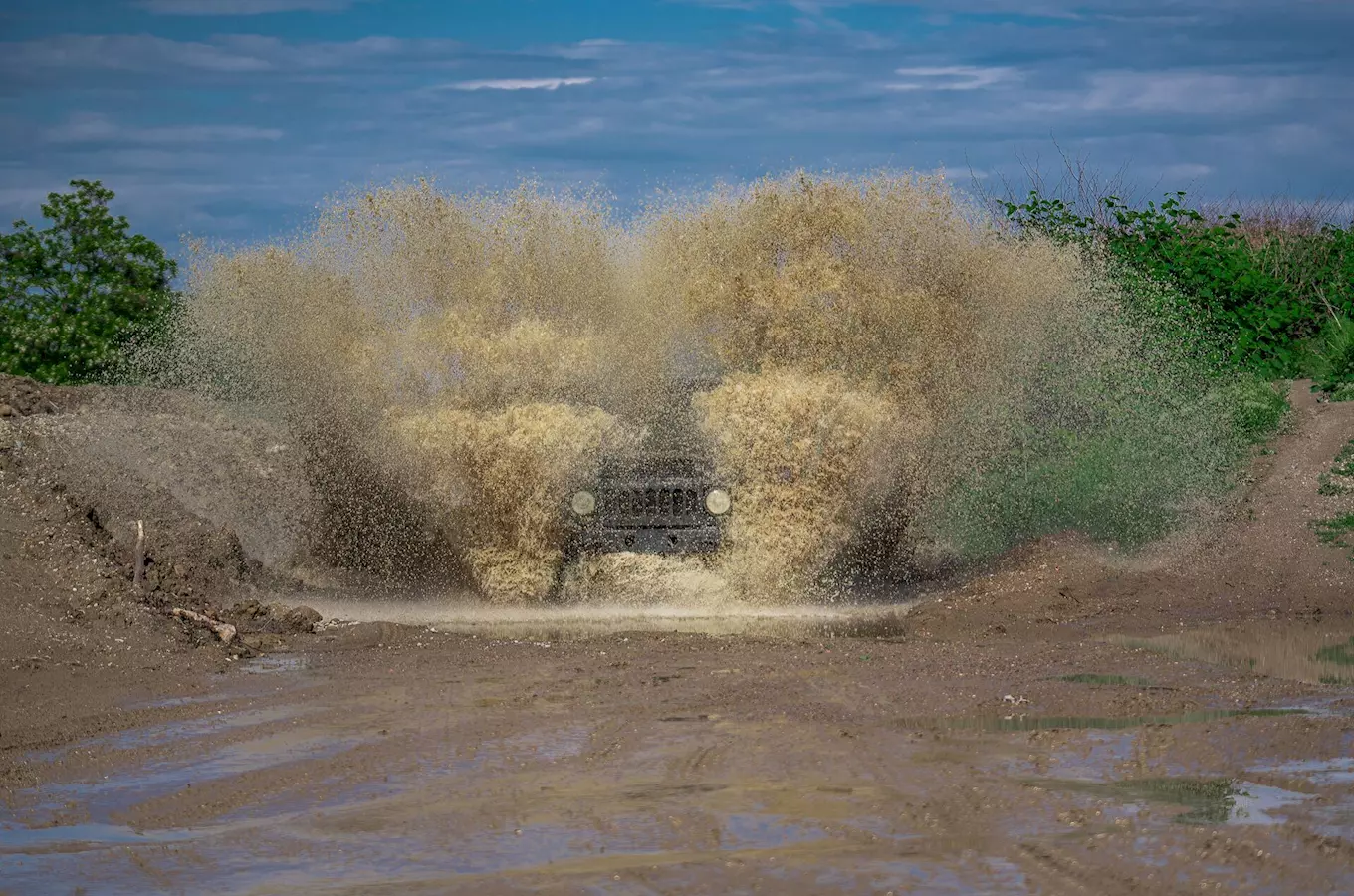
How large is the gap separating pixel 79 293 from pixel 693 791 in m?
23.4

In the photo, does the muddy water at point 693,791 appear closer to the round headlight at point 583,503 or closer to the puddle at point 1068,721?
the puddle at point 1068,721

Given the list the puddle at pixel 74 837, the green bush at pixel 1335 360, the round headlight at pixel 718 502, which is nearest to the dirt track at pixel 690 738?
the puddle at pixel 74 837

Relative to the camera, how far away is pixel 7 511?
46.9 ft

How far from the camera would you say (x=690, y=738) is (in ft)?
28.5

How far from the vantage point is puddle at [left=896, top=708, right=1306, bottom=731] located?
8867mm

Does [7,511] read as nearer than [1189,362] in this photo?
Yes

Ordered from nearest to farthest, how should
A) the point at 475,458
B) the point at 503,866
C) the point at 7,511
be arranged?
the point at 503,866 < the point at 7,511 < the point at 475,458

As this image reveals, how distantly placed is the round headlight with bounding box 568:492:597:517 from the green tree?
42.5 feet

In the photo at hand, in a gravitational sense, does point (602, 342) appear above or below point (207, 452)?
above

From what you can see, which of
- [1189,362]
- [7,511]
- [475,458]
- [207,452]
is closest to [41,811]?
[7,511]

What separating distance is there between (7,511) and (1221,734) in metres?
Answer: 10.7

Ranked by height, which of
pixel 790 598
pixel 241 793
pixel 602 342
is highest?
pixel 602 342

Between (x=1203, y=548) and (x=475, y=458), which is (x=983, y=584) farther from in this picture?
(x=475, y=458)

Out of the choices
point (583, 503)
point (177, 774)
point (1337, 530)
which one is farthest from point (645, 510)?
point (177, 774)
